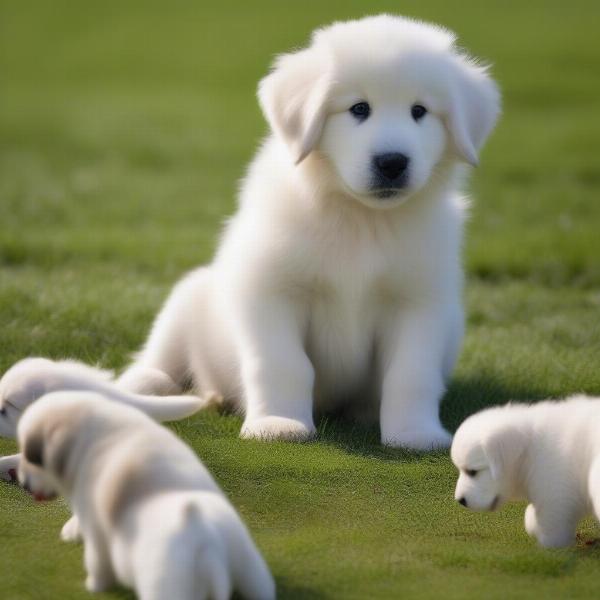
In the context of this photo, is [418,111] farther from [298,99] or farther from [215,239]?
[215,239]

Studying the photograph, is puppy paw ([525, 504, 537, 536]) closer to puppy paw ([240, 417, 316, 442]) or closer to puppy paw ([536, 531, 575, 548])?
puppy paw ([536, 531, 575, 548])

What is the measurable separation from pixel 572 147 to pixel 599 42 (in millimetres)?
10013

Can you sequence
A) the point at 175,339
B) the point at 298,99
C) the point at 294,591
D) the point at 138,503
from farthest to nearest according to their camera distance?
the point at 175,339, the point at 298,99, the point at 294,591, the point at 138,503

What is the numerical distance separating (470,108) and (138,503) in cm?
299

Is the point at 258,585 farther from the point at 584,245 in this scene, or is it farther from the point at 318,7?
the point at 318,7

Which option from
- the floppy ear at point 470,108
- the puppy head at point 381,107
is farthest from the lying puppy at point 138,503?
the floppy ear at point 470,108

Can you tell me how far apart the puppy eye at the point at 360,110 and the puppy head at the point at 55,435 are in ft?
7.58

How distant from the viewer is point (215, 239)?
1277 centimetres

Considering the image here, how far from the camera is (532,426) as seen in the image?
16.1 ft

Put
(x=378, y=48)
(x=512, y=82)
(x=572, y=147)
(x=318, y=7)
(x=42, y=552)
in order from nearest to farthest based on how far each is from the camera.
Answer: (x=42, y=552)
(x=378, y=48)
(x=572, y=147)
(x=512, y=82)
(x=318, y=7)

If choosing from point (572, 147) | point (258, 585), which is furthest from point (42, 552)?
point (572, 147)

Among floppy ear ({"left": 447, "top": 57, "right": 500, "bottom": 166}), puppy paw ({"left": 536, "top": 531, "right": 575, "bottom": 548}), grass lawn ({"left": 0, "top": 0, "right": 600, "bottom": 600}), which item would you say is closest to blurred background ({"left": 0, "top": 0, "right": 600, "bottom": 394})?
grass lawn ({"left": 0, "top": 0, "right": 600, "bottom": 600})

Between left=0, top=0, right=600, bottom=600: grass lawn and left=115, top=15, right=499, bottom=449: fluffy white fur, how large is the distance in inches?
11.1

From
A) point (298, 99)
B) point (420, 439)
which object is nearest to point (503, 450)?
point (420, 439)
